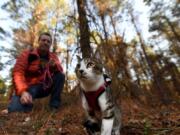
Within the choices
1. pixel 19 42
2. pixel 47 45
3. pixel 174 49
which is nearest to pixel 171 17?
pixel 174 49

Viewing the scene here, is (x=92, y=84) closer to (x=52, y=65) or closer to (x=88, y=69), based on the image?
(x=88, y=69)

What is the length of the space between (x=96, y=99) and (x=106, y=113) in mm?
165

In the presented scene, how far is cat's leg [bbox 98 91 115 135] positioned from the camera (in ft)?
8.29

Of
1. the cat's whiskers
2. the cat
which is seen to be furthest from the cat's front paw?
the cat's whiskers

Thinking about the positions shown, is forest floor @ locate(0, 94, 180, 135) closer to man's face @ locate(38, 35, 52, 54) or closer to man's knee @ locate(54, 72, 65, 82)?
man's knee @ locate(54, 72, 65, 82)

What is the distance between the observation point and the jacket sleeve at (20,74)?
4336mm

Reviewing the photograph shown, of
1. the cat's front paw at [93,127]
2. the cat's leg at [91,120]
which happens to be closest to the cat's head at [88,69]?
the cat's leg at [91,120]

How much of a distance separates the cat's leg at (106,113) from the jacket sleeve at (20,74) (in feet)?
6.65

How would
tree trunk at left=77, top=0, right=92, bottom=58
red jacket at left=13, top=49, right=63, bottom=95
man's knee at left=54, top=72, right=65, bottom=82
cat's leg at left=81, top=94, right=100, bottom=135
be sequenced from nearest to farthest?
cat's leg at left=81, top=94, right=100, bottom=135 → red jacket at left=13, top=49, right=63, bottom=95 → man's knee at left=54, top=72, right=65, bottom=82 → tree trunk at left=77, top=0, right=92, bottom=58

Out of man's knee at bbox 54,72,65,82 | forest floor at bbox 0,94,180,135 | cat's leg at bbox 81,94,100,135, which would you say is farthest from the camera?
man's knee at bbox 54,72,65,82

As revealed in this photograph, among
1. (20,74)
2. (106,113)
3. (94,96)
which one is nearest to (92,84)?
(94,96)

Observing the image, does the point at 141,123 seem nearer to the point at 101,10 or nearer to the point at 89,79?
the point at 89,79

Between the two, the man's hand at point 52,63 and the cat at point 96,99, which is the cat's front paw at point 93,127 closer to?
the cat at point 96,99

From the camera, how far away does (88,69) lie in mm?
2662
